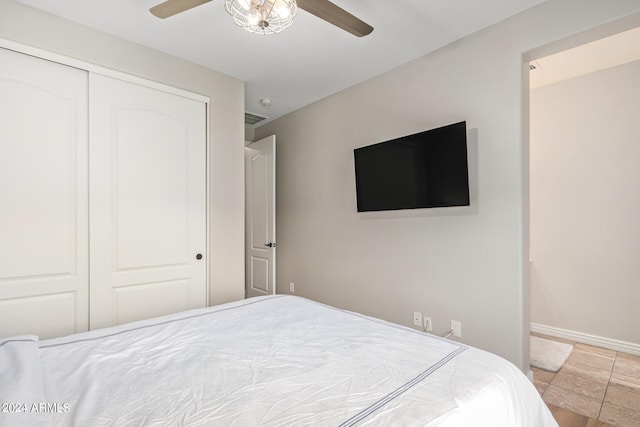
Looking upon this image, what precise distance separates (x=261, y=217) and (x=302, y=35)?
7.15 feet

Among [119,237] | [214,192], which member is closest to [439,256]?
[214,192]

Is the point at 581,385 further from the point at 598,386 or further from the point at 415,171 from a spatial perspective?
the point at 415,171

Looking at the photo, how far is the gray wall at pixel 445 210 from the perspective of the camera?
211 cm

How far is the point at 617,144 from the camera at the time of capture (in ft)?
9.52

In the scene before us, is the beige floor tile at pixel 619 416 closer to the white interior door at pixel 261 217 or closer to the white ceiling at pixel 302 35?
the white ceiling at pixel 302 35

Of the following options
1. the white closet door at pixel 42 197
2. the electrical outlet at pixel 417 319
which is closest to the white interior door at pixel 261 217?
the electrical outlet at pixel 417 319

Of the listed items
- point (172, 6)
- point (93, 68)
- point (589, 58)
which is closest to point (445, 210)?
point (589, 58)

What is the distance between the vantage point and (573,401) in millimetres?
2104

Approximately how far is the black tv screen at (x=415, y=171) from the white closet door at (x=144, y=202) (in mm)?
1464

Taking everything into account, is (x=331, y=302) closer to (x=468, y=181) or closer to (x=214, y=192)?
(x=214, y=192)

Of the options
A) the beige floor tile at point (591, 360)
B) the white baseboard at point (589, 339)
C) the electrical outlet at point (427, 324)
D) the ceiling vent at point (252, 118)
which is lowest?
the beige floor tile at point (591, 360)

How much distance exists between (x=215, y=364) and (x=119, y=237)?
64.3 inches

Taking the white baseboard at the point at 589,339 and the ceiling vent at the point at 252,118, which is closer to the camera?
the white baseboard at the point at 589,339

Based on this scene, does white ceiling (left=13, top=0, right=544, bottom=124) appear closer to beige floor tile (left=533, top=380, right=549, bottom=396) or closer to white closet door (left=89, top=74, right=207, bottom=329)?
white closet door (left=89, top=74, right=207, bottom=329)
